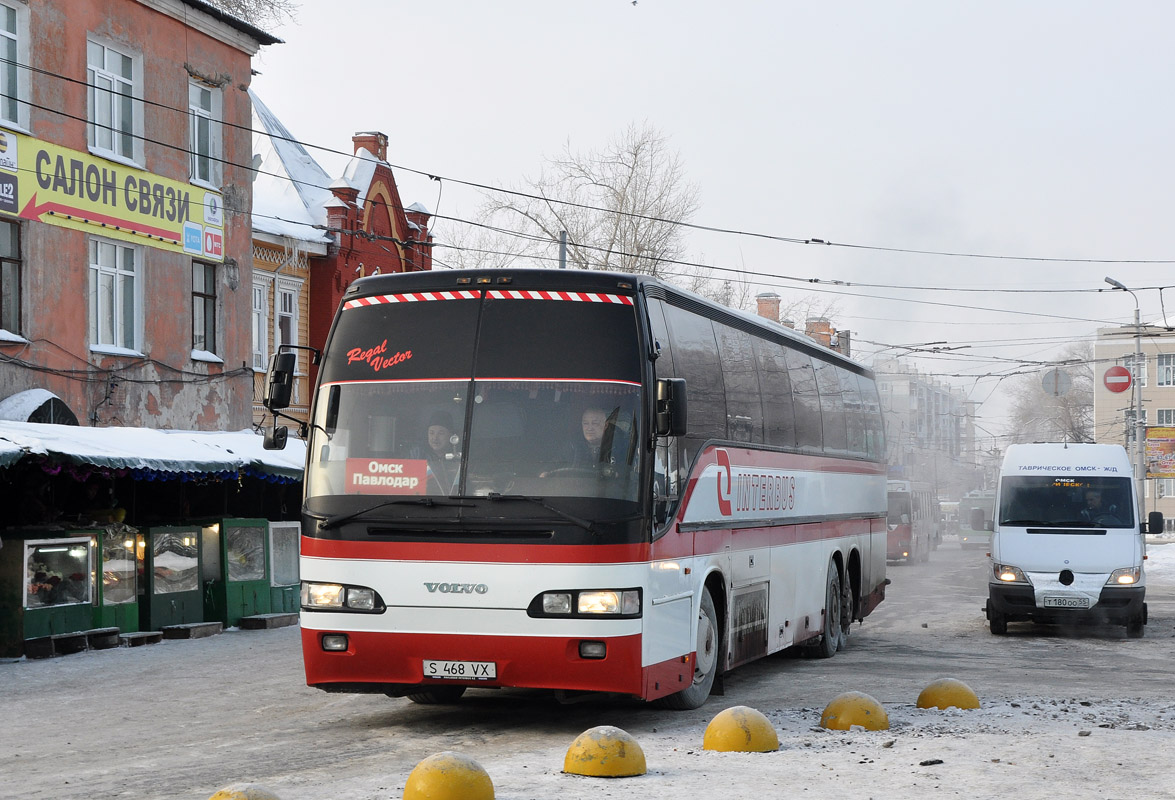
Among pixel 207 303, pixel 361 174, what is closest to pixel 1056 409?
pixel 361 174

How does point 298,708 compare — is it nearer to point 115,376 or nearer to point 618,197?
point 115,376

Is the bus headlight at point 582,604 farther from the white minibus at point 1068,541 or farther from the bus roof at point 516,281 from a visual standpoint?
the white minibus at point 1068,541

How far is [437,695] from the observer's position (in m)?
11.3

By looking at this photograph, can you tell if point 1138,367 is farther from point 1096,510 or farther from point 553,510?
point 553,510

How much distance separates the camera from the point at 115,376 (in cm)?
2167

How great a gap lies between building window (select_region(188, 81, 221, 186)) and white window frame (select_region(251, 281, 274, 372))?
7.79 metres

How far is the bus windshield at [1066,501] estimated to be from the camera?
18.6m

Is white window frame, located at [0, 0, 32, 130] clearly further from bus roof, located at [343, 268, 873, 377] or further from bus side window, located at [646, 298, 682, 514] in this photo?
bus side window, located at [646, 298, 682, 514]

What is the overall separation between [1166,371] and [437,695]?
8667cm

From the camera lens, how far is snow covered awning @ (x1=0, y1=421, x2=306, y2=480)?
14969mm

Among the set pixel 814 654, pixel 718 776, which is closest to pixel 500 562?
pixel 718 776

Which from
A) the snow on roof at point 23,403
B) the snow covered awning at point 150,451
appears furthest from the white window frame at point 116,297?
the snow covered awning at point 150,451

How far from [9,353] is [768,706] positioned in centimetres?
1284

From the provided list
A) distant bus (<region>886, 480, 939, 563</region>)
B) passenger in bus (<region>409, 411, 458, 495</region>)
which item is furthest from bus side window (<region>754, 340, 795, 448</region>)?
distant bus (<region>886, 480, 939, 563</region>)
